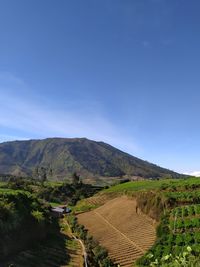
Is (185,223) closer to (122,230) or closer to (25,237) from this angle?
(122,230)

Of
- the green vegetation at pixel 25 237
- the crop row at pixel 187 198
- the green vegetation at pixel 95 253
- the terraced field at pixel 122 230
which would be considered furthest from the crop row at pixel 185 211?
the green vegetation at pixel 25 237

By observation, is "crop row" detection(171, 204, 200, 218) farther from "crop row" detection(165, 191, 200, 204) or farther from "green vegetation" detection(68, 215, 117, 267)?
"green vegetation" detection(68, 215, 117, 267)

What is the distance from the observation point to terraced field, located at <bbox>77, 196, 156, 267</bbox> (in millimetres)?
44688

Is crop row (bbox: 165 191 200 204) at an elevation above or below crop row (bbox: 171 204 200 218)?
above

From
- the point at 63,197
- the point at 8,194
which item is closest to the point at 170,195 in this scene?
the point at 8,194

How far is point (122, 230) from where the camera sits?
56969 millimetres

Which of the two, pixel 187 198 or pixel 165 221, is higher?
pixel 187 198

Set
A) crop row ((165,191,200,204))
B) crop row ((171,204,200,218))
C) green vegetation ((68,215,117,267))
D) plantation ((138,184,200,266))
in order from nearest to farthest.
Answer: plantation ((138,184,200,266))
green vegetation ((68,215,117,267))
crop row ((171,204,200,218))
crop row ((165,191,200,204))

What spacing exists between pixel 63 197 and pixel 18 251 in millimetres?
81788

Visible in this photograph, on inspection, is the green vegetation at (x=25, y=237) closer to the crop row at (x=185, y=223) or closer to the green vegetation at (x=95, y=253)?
the green vegetation at (x=95, y=253)

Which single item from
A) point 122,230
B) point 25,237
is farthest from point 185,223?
point 25,237

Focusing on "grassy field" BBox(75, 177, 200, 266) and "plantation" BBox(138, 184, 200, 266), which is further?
"grassy field" BBox(75, 177, 200, 266)

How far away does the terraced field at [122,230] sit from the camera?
147ft

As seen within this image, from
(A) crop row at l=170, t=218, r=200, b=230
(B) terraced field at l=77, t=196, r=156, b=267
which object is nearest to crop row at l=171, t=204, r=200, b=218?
(A) crop row at l=170, t=218, r=200, b=230
